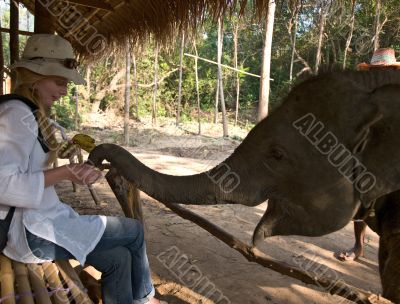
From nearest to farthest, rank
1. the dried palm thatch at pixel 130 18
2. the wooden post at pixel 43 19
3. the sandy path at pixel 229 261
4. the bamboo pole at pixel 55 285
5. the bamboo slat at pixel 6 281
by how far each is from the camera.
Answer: the bamboo slat at pixel 6 281
the bamboo pole at pixel 55 285
the sandy path at pixel 229 261
the dried palm thatch at pixel 130 18
the wooden post at pixel 43 19

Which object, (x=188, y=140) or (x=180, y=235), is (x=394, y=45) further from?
(x=180, y=235)

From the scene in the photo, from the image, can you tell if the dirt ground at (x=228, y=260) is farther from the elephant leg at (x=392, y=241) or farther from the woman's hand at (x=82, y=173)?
the woman's hand at (x=82, y=173)

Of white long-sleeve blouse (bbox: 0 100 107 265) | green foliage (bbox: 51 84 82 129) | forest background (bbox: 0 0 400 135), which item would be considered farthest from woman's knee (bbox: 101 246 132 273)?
green foliage (bbox: 51 84 82 129)

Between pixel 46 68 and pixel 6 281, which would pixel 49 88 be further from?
pixel 6 281

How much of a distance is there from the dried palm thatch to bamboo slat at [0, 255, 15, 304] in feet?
8.89

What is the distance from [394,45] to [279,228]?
18.8 m

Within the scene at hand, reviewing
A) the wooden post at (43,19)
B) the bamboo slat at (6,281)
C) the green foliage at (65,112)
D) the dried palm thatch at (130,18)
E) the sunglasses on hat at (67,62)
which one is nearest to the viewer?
the bamboo slat at (6,281)

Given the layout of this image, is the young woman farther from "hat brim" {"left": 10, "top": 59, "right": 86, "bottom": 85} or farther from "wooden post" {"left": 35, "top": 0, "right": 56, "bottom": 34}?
"wooden post" {"left": 35, "top": 0, "right": 56, "bottom": 34}

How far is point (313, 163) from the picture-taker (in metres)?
A: 2.01

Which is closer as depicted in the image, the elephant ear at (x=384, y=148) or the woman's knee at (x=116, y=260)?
the elephant ear at (x=384, y=148)

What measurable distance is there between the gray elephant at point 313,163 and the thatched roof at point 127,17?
5.87 ft

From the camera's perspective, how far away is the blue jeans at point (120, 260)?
2115 mm

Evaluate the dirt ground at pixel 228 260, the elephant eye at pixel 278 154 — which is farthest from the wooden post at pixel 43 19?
the elephant eye at pixel 278 154

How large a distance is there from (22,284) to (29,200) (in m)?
0.37
